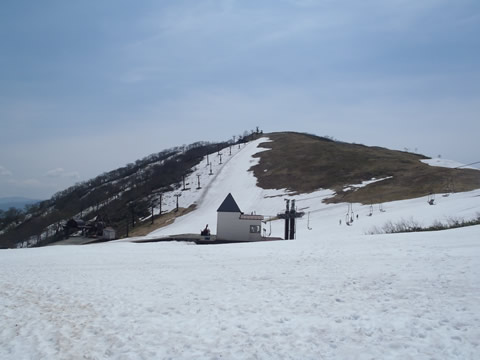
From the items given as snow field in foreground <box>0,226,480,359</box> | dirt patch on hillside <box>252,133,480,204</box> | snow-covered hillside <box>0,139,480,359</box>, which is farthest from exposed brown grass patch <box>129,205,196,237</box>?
snow field in foreground <box>0,226,480,359</box>

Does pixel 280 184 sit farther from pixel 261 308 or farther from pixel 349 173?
pixel 261 308

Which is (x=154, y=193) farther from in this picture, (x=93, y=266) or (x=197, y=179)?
(x=93, y=266)

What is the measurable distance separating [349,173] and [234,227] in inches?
1750

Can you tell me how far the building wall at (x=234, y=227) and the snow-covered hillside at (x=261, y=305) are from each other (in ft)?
56.9

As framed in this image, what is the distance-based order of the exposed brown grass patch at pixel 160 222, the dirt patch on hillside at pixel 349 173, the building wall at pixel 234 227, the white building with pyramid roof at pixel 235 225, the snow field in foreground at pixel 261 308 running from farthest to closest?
the exposed brown grass patch at pixel 160 222 → the dirt patch on hillside at pixel 349 173 → the building wall at pixel 234 227 → the white building with pyramid roof at pixel 235 225 → the snow field in foreground at pixel 261 308

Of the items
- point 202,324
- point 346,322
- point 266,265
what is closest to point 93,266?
point 266,265

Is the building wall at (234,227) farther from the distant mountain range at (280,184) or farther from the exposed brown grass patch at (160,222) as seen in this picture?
the exposed brown grass patch at (160,222)

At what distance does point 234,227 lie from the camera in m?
35.6

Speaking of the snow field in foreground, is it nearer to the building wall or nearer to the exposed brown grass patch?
the building wall

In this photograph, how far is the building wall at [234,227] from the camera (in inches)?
1390

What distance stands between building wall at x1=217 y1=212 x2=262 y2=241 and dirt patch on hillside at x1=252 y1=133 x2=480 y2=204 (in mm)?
21707

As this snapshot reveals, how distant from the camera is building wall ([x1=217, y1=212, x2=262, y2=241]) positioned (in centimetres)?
3531

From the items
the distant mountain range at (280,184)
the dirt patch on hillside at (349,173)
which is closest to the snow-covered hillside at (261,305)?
the dirt patch on hillside at (349,173)

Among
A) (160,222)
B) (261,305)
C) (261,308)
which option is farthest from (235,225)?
(160,222)
